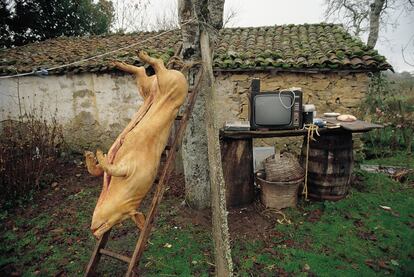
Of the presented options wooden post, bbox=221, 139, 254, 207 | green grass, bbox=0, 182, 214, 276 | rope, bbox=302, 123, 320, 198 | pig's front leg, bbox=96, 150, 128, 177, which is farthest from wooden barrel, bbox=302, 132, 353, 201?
pig's front leg, bbox=96, 150, 128, 177

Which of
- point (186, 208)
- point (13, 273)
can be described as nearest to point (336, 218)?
point (186, 208)

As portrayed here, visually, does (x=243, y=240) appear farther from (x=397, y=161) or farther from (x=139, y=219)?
(x=397, y=161)

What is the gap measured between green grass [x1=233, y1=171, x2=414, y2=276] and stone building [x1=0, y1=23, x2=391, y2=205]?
3004mm

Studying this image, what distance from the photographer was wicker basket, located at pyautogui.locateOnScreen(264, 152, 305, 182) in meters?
4.23

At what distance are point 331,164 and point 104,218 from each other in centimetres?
356

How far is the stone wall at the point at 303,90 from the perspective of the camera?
6527mm

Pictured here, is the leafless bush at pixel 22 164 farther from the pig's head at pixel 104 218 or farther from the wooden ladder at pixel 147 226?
the pig's head at pixel 104 218

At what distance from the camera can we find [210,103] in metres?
2.77

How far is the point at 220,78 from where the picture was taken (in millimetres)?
6938

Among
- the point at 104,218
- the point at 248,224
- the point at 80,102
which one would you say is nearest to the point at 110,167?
the point at 104,218

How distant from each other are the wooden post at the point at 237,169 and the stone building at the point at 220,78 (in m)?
2.91

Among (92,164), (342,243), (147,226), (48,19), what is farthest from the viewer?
(48,19)

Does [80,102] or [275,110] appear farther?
[80,102]

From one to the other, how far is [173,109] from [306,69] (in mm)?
4931
